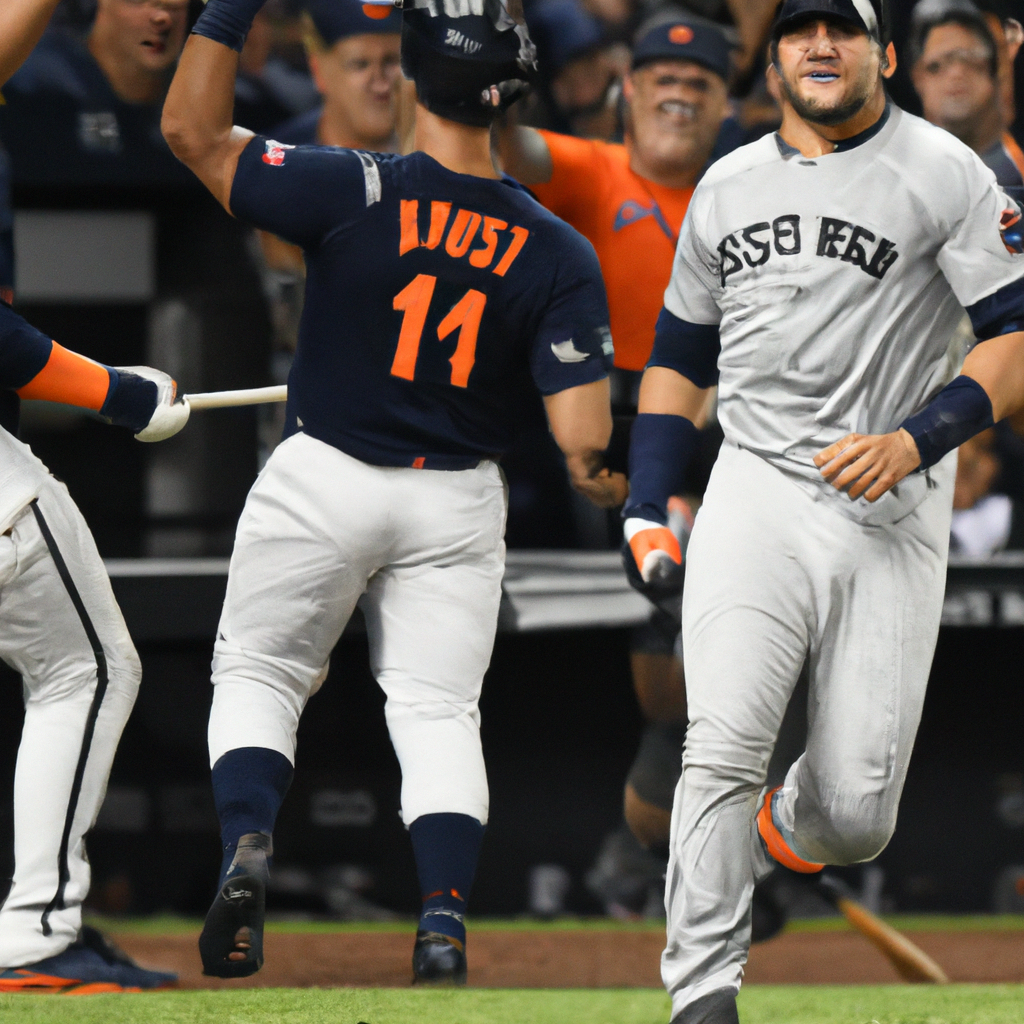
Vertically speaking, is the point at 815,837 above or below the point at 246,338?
below

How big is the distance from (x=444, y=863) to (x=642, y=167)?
6.19ft

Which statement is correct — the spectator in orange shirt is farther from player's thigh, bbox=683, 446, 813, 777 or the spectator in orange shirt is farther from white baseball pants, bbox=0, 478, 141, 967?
white baseball pants, bbox=0, 478, 141, 967

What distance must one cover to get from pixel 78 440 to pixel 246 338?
0.56 m

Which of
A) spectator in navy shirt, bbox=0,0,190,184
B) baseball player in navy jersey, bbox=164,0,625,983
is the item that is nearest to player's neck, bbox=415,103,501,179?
baseball player in navy jersey, bbox=164,0,625,983

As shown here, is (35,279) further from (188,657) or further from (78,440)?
(188,657)

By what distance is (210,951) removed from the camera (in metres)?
2.34

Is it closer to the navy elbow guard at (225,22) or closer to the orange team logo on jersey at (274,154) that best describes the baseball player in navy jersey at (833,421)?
the orange team logo on jersey at (274,154)

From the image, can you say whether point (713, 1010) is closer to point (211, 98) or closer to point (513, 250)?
point (513, 250)

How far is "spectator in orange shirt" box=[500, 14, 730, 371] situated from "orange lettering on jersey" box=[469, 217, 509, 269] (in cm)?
69

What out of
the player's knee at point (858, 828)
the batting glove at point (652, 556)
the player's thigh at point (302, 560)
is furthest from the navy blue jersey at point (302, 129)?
the player's knee at point (858, 828)

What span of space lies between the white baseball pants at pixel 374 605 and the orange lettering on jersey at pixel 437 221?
1.48 ft

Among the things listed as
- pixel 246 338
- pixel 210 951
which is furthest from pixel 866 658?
pixel 246 338

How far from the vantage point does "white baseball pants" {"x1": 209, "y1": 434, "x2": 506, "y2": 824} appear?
9.07ft

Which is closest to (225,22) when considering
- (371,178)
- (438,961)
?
(371,178)
